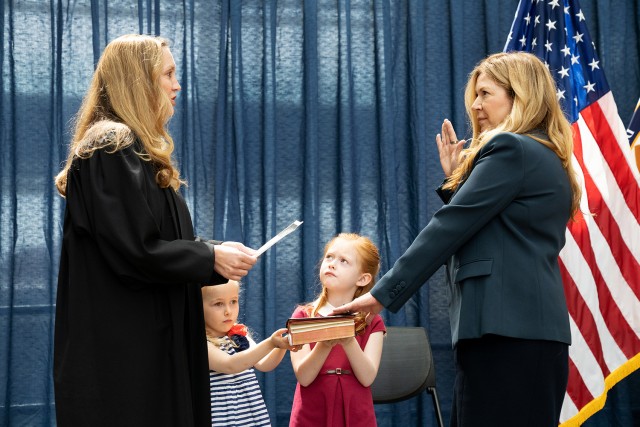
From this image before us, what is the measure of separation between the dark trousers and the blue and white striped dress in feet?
3.04

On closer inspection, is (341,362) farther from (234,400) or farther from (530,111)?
(530,111)

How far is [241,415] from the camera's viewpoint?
2902mm

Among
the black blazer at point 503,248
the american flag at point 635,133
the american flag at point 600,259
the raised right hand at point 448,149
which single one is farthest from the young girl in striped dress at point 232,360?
the american flag at point 635,133

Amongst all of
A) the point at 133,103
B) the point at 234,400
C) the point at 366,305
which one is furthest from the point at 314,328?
the point at 133,103

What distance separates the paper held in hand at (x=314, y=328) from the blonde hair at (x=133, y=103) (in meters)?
0.60

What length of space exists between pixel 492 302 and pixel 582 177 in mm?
2191

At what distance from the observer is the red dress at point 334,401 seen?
9.96 feet

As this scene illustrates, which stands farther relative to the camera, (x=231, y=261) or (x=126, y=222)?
(x=231, y=261)

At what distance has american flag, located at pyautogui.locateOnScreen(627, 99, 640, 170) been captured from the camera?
4.30 m

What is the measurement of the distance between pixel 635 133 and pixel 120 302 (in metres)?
3.29

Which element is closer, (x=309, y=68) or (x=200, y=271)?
(x=200, y=271)

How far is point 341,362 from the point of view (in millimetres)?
3090

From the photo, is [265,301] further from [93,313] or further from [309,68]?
[93,313]

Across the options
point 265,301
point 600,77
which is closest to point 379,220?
point 265,301
